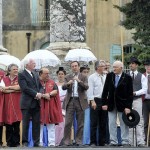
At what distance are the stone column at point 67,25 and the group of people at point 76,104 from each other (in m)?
5.34

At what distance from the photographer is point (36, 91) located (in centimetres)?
1733

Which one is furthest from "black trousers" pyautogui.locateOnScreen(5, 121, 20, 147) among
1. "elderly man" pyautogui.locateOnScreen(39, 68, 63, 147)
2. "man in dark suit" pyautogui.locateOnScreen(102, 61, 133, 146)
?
"man in dark suit" pyautogui.locateOnScreen(102, 61, 133, 146)

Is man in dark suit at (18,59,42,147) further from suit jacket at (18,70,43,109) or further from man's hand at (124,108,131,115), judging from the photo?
man's hand at (124,108,131,115)

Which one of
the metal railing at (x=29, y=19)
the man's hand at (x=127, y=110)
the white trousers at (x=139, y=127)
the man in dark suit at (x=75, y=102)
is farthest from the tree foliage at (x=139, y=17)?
the metal railing at (x=29, y=19)

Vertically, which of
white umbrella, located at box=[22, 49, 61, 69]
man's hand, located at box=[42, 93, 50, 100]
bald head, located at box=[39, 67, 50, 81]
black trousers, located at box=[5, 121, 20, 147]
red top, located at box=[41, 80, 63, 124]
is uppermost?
white umbrella, located at box=[22, 49, 61, 69]

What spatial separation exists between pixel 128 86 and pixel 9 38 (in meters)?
29.5

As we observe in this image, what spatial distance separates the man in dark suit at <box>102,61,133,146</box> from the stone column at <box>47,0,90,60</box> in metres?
6.33

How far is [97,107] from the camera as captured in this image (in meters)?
18.0

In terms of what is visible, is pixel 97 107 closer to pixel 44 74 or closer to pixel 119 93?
pixel 119 93

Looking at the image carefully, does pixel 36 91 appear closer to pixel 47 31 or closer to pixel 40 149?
pixel 40 149

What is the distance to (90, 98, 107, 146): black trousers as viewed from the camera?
17922mm

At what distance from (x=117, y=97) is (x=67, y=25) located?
22.1 ft

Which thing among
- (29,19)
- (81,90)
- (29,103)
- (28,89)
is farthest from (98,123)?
(29,19)

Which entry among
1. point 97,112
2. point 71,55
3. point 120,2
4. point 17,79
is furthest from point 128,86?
point 120,2
